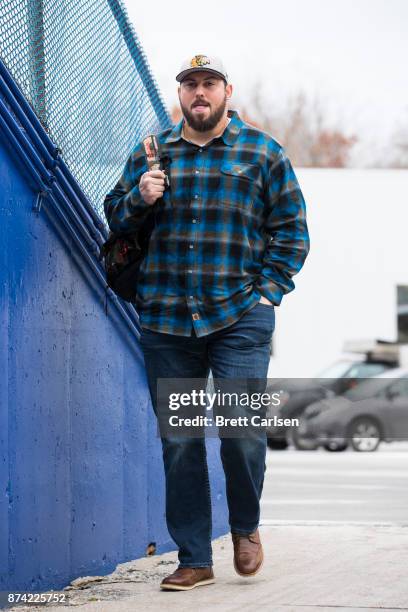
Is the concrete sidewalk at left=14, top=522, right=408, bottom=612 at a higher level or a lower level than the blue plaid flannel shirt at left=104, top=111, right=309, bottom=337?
lower

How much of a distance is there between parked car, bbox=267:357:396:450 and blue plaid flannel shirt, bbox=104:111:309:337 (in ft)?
54.2

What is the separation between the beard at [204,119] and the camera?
541 cm

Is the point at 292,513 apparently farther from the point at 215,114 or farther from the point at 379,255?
the point at 379,255

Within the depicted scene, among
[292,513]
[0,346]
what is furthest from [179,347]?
[292,513]

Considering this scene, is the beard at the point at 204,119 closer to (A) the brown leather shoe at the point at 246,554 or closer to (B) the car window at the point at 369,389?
(A) the brown leather shoe at the point at 246,554

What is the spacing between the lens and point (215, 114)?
17.8 ft

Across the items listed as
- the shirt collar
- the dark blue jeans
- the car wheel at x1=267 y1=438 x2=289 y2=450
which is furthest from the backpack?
the car wheel at x1=267 y1=438 x2=289 y2=450

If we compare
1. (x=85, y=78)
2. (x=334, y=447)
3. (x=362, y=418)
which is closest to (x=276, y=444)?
(x=334, y=447)

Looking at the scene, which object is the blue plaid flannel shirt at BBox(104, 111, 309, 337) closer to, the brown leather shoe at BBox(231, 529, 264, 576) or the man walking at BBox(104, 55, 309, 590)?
the man walking at BBox(104, 55, 309, 590)

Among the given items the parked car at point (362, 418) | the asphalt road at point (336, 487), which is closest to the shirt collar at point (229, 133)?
the asphalt road at point (336, 487)

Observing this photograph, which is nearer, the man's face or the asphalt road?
the man's face

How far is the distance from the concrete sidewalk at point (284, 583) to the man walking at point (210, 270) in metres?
0.18
